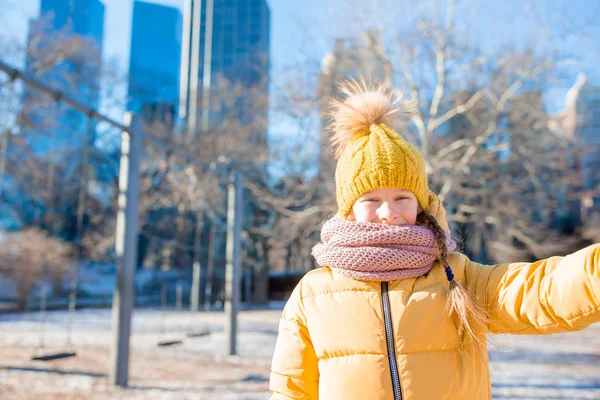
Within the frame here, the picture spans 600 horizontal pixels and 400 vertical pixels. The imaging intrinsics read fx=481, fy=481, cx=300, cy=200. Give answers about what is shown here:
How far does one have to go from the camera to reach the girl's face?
1.26 meters

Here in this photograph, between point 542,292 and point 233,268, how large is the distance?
5382 millimetres

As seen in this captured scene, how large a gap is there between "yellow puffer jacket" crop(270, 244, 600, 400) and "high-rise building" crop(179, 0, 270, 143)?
10.7 m

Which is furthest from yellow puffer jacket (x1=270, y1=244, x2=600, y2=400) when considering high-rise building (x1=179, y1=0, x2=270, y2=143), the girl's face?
high-rise building (x1=179, y1=0, x2=270, y2=143)

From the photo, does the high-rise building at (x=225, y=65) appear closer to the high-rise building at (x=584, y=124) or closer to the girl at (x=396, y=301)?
the high-rise building at (x=584, y=124)

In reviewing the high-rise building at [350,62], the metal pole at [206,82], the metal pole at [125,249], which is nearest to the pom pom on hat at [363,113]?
the metal pole at [125,249]

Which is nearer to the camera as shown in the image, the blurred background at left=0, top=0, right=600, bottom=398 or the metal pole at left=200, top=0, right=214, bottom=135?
the blurred background at left=0, top=0, right=600, bottom=398

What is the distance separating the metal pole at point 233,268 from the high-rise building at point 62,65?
208 centimetres

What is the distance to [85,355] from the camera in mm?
5598

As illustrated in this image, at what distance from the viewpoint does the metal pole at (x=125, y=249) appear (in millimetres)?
4070

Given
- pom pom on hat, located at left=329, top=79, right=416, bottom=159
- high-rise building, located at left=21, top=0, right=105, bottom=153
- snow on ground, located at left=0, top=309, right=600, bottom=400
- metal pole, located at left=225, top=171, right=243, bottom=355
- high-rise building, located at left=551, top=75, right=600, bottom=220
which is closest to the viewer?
pom pom on hat, located at left=329, top=79, right=416, bottom=159

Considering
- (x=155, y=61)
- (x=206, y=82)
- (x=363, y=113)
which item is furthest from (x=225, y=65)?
(x=363, y=113)

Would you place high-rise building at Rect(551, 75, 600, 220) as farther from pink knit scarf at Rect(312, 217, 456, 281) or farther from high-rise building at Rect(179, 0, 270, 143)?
pink knit scarf at Rect(312, 217, 456, 281)

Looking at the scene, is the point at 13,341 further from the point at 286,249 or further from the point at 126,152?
the point at 286,249

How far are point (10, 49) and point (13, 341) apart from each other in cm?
Answer: 729
